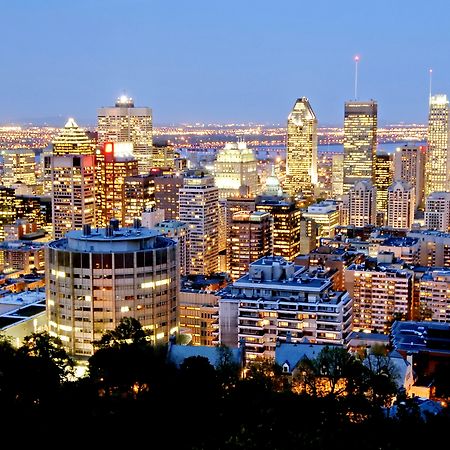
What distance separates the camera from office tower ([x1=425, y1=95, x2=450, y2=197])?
101m

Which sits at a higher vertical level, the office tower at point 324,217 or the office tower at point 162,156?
the office tower at point 162,156

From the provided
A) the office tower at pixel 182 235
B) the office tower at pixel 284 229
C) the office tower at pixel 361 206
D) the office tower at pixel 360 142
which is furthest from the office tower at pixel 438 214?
the office tower at pixel 182 235

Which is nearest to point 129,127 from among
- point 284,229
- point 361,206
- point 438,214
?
point 361,206

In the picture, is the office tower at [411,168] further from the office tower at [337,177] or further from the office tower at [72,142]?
the office tower at [72,142]

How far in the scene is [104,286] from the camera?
2698cm

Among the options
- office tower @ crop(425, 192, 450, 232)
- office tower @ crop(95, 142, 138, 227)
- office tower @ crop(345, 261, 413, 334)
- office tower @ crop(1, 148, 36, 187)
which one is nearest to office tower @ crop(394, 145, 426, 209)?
office tower @ crop(425, 192, 450, 232)

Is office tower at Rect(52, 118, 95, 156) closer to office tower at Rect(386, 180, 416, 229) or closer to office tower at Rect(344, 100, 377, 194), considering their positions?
office tower at Rect(344, 100, 377, 194)

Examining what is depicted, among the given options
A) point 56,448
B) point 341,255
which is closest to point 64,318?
point 56,448

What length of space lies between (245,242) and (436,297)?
16.9m

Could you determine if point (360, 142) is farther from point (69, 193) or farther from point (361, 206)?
point (69, 193)

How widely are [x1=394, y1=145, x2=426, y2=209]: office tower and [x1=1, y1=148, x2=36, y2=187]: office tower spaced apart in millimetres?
43636

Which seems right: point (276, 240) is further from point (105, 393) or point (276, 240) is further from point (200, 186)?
point (105, 393)

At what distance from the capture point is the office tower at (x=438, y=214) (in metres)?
76.4

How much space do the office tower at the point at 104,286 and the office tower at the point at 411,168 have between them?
75.4 meters
